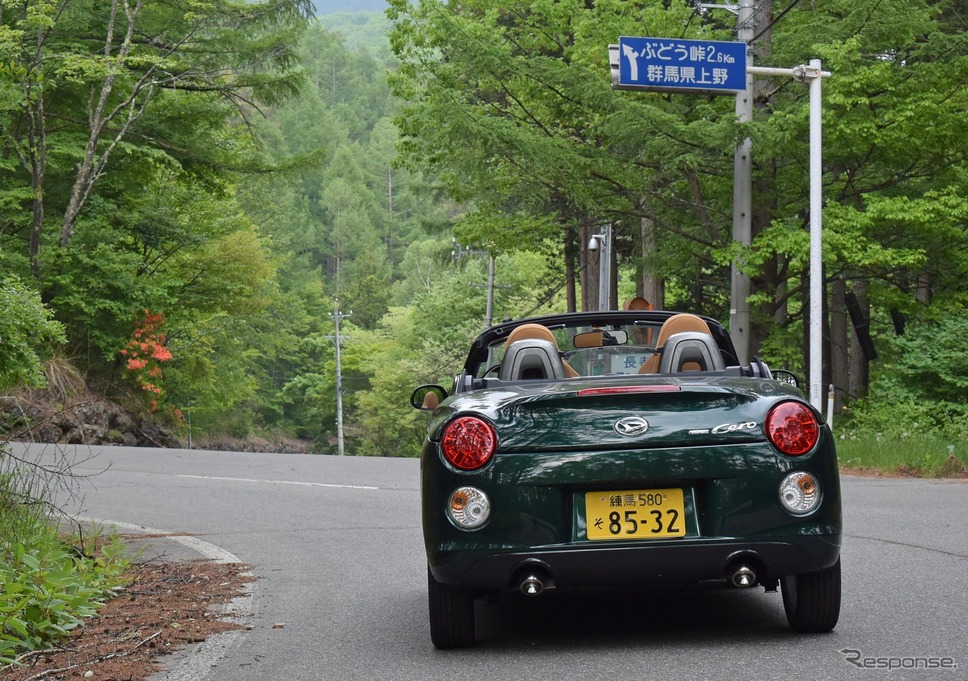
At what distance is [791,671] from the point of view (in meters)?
4.73

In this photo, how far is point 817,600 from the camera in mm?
5363

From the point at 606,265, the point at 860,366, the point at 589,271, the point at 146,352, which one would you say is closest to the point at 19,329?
the point at 606,265

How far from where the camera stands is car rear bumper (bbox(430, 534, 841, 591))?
16.3 feet

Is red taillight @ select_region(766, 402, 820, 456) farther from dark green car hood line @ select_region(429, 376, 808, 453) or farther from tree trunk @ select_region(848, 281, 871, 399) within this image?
tree trunk @ select_region(848, 281, 871, 399)

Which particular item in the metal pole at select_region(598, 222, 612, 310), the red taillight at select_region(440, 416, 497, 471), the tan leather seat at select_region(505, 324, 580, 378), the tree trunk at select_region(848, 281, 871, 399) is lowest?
the tree trunk at select_region(848, 281, 871, 399)

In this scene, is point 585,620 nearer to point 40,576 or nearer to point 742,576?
point 742,576

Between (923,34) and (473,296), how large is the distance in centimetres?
4841

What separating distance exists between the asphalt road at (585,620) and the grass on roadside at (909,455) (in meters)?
4.10

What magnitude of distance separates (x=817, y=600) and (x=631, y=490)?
1.01 meters

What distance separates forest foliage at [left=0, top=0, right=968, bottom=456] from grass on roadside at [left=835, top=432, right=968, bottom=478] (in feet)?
10.00

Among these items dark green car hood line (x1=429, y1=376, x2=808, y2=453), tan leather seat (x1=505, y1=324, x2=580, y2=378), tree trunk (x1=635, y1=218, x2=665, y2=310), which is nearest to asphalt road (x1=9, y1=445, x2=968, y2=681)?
dark green car hood line (x1=429, y1=376, x2=808, y2=453)

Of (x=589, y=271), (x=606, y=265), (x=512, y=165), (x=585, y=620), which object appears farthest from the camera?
(x=589, y=271)

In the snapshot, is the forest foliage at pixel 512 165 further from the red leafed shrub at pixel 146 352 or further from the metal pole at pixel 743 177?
the metal pole at pixel 743 177

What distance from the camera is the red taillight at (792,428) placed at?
5098 mm
